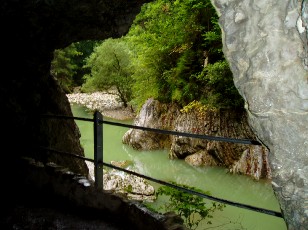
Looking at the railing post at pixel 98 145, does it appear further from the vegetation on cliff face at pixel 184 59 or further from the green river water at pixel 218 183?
the vegetation on cliff face at pixel 184 59

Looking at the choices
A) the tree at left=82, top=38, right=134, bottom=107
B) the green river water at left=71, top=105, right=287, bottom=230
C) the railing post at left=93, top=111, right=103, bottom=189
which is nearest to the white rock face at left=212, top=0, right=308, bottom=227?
the railing post at left=93, top=111, right=103, bottom=189

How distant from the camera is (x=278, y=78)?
5.60 feet

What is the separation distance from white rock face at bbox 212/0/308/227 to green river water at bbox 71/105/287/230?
17.6ft

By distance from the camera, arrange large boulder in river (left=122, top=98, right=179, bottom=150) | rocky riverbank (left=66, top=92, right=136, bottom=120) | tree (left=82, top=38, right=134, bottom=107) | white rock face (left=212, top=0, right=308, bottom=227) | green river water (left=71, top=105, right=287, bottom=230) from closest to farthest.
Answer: white rock face (left=212, top=0, right=308, bottom=227), green river water (left=71, top=105, right=287, bottom=230), large boulder in river (left=122, top=98, right=179, bottom=150), rocky riverbank (left=66, top=92, right=136, bottom=120), tree (left=82, top=38, right=134, bottom=107)

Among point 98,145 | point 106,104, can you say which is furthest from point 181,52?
point 106,104

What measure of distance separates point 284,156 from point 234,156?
8.98m

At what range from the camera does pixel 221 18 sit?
188cm

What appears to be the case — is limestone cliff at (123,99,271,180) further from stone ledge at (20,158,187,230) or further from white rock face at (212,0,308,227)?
white rock face at (212,0,308,227)

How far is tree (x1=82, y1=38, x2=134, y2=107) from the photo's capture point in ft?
77.0

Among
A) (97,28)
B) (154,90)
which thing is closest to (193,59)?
(154,90)

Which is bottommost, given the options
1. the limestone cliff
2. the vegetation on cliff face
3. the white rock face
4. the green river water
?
the green river water

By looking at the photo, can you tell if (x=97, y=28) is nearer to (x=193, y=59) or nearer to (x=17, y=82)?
(x=17, y=82)

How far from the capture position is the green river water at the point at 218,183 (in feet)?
24.9

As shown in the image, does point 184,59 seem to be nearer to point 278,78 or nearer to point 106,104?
point 278,78
